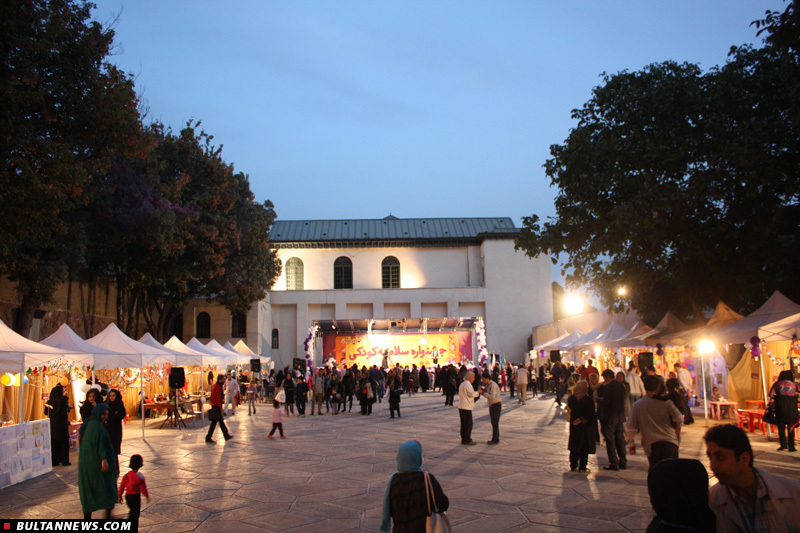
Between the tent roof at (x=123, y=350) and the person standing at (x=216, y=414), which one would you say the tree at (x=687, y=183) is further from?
the tent roof at (x=123, y=350)

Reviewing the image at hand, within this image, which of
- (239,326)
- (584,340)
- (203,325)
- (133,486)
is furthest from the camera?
(203,325)

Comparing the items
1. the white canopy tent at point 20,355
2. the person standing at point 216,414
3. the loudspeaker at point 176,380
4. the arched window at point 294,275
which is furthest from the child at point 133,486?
the arched window at point 294,275

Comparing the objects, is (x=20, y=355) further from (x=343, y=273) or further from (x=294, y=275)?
(x=343, y=273)

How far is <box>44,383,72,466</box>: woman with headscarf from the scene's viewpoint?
40.4ft

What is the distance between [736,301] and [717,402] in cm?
538

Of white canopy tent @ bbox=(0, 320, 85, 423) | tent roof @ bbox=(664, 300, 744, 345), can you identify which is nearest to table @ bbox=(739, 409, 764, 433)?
tent roof @ bbox=(664, 300, 744, 345)

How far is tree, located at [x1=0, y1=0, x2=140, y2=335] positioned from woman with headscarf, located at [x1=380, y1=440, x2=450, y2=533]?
9688 mm

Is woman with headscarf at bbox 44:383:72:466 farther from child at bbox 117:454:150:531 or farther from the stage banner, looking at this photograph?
the stage banner

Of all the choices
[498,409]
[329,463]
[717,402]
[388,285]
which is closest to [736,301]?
[717,402]

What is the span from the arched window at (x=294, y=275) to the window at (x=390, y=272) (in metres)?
6.38

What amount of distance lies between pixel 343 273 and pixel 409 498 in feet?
149

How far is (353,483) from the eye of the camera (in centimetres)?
952

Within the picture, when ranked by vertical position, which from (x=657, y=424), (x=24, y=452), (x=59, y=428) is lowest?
(x=24, y=452)

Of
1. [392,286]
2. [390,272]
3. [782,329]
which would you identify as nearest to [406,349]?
[392,286]
